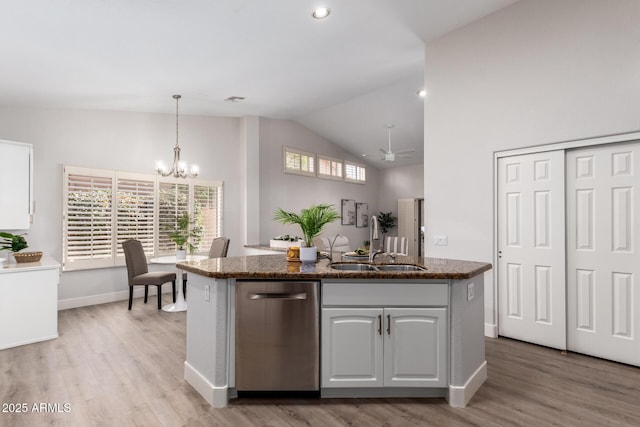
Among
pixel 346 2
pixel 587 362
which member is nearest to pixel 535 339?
pixel 587 362

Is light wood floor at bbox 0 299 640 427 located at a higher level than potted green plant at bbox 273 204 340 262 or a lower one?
lower

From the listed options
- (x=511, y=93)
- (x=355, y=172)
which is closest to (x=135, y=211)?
(x=511, y=93)

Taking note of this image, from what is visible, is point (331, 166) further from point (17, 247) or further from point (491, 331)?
point (17, 247)

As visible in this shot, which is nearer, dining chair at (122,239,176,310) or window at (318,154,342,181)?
dining chair at (122,239,176,310)

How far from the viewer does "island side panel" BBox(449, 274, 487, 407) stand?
8.16 ft

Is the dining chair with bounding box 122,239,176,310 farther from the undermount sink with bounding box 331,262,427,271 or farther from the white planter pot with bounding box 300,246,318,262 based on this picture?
the undermount sink with bounding box 331,262,427,271

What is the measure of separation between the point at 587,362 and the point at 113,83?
5.87 meters

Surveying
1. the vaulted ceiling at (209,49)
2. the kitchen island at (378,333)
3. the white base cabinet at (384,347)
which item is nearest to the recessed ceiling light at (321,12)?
the vaulted ceiling at (209,49)

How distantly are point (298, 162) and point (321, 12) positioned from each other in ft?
16.0

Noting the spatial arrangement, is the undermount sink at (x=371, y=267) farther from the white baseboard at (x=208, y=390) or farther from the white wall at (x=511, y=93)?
the white wall at (x=511, y=93)

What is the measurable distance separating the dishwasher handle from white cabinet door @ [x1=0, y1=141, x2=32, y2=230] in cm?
348

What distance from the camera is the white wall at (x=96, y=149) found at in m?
4.95

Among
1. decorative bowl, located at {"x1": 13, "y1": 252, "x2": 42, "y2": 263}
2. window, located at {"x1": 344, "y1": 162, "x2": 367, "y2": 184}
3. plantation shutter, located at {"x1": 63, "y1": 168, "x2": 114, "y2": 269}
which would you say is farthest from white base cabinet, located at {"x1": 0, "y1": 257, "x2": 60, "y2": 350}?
window, located at {"x1": 344, "y1": 162, "x2": 367, "y2": 184}

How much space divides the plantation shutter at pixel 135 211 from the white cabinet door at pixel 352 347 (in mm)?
4449
